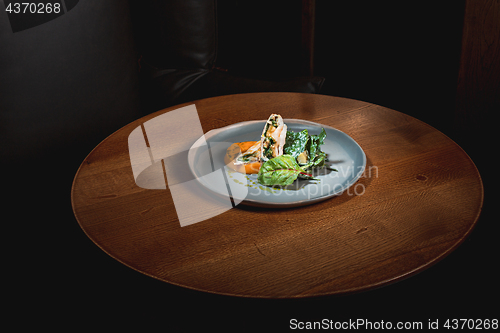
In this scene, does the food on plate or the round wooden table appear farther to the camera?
the food on plate

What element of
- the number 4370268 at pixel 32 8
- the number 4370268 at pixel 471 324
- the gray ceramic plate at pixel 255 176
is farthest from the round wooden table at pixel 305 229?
the number 4370268 at pixel 32 8

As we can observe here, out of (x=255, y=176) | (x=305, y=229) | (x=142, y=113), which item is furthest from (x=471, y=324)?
(x=142, y=113)

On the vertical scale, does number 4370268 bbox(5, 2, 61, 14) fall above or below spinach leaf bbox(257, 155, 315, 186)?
above

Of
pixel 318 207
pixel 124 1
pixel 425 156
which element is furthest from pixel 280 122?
pixel 124 1

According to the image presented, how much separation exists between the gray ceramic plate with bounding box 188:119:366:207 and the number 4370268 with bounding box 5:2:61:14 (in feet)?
2.67

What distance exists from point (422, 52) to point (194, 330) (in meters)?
1.92

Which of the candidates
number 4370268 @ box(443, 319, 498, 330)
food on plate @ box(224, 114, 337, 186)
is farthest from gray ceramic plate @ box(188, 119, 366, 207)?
number 4370268 @ box(443, 319, 498, 330)

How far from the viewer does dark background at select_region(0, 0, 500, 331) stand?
0.99 m

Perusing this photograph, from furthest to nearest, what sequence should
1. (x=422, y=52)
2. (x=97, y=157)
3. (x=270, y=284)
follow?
(x=422, y=52) < (x=97, y=157) < (x=270, y=284)

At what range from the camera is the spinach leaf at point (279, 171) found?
2.80 feet

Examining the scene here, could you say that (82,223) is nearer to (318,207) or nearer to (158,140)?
(158,140)

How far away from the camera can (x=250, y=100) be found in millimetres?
1420

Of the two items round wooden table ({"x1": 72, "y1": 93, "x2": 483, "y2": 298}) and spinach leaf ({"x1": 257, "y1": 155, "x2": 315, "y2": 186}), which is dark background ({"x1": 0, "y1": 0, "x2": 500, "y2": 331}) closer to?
round wooden table ({"x1": 72, "y1": 93, "x2": 483, "y2": 298})

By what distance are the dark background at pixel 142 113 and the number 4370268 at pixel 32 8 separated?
0.04 m
